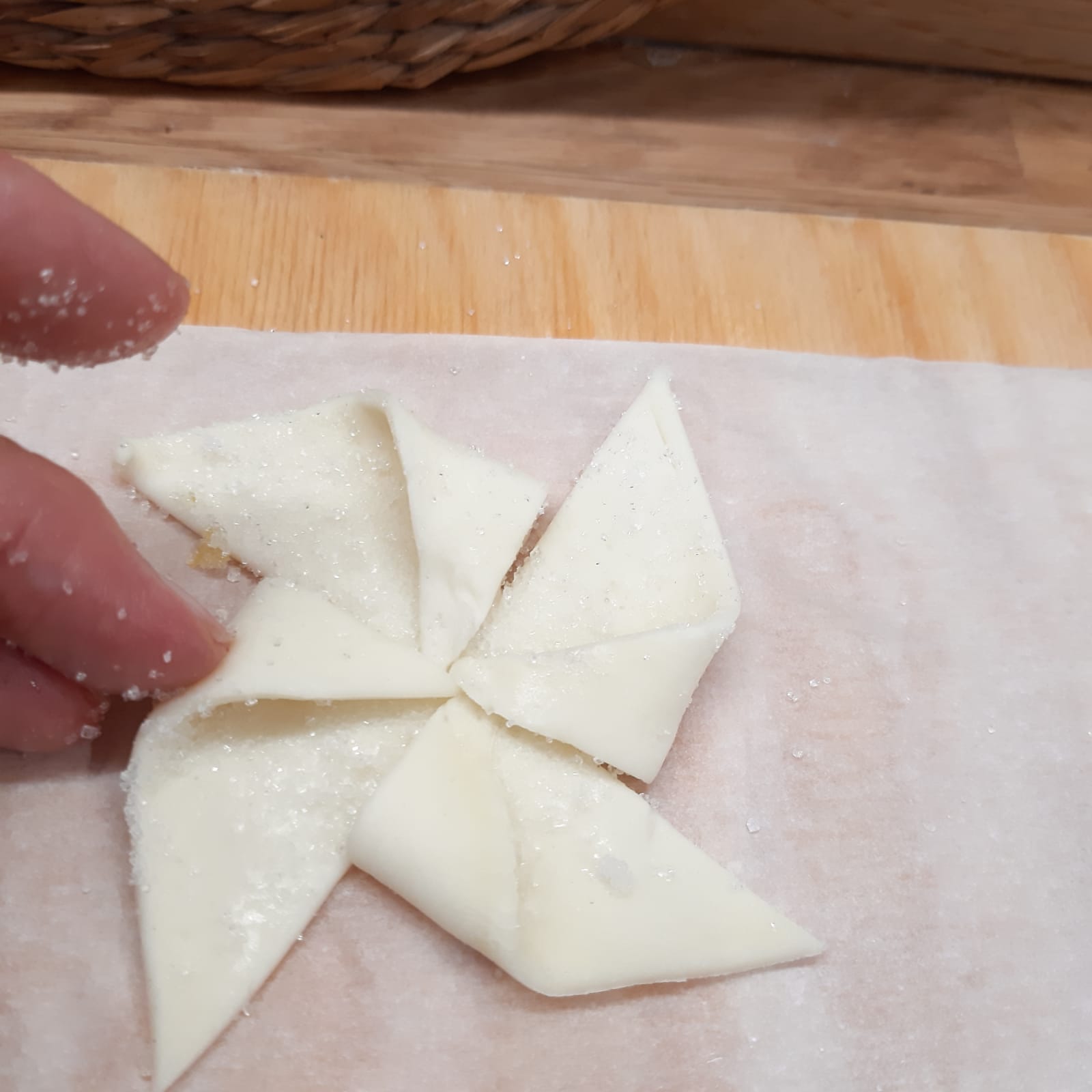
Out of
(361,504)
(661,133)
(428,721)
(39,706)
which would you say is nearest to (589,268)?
(661,133)

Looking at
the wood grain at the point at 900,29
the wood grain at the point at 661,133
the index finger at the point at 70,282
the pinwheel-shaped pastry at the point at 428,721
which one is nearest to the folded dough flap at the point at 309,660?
the pinwheel-shaped pastry at the point at 428,721

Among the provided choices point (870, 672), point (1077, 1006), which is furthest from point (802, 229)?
point (1077, 1006)

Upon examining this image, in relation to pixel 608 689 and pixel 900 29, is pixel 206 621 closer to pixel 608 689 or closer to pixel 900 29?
pixel 608 689

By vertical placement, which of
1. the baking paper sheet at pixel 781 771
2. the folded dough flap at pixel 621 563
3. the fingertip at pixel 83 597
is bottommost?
the baking paper sheet at pixel 781 771

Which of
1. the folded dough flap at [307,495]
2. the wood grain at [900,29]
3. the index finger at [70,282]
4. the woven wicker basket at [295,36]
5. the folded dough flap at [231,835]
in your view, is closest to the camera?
the index finger at [70,282]

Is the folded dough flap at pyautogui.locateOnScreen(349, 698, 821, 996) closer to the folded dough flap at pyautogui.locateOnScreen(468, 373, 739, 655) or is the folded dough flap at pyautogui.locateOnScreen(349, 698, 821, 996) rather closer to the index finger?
the folded dough flap at pyautogui.locateOnScreen(468, 373, 739, 655)

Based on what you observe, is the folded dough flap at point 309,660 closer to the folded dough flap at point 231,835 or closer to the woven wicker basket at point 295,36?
the folded dough flap at point 231,835

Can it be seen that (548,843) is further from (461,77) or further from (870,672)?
(461,77)
